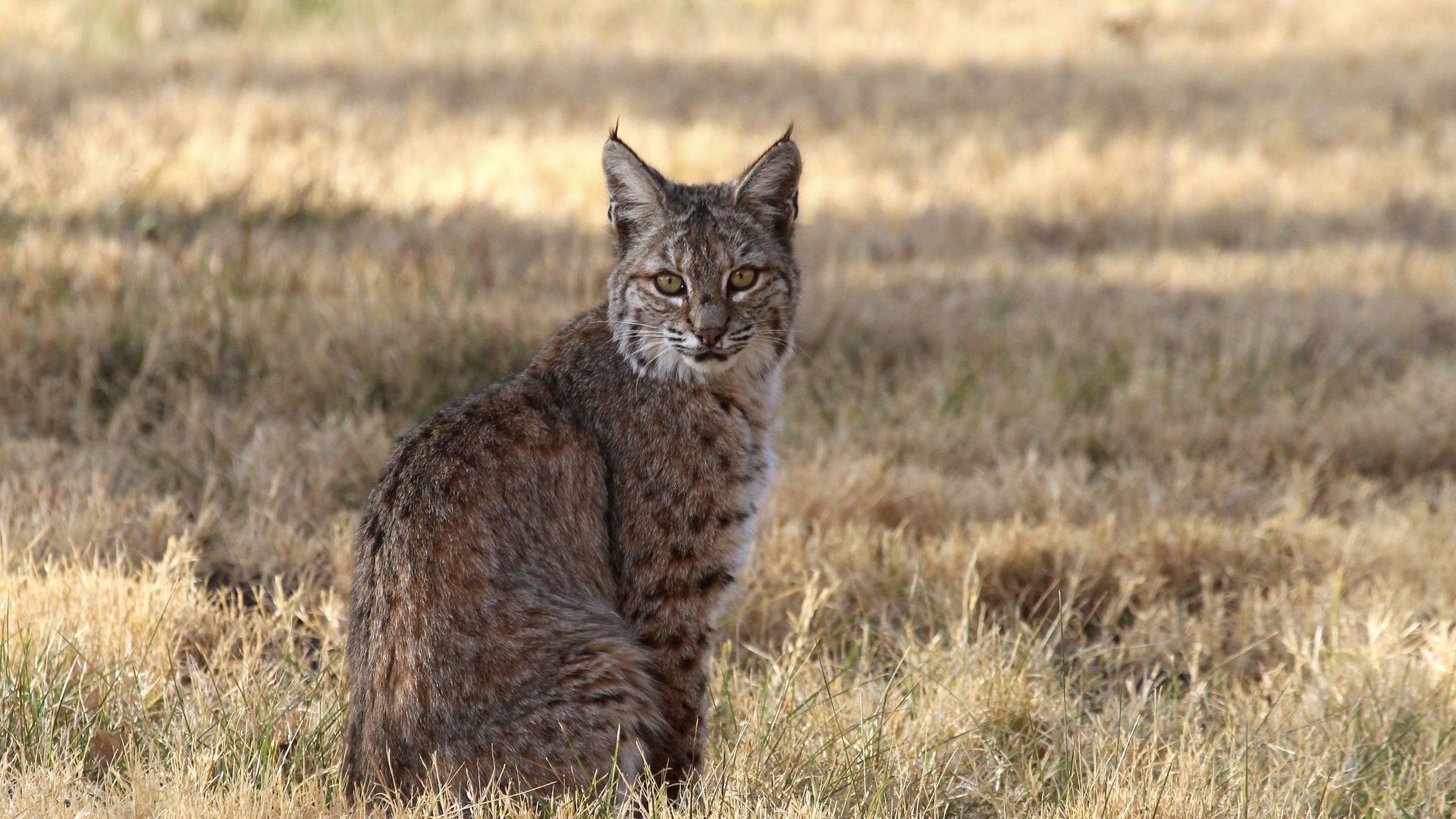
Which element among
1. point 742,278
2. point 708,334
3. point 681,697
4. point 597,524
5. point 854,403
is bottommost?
point 681,697

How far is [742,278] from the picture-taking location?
4.00 metres

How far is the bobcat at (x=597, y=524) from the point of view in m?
3.21

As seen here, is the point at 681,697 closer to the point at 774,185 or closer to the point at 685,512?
the point at 685,512

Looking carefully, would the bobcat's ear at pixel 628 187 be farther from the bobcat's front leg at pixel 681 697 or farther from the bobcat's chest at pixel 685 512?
the bobcat's front leg at pixel 681 697

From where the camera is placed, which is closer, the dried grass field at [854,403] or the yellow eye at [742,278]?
the dried grass field at [854,403]

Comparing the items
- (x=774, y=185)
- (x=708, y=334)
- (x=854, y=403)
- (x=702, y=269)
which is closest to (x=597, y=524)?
(x=708, y=334)

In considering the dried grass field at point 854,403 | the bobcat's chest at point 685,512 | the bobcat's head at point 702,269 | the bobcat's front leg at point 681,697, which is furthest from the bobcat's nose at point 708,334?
the dried grass field at point 854,403

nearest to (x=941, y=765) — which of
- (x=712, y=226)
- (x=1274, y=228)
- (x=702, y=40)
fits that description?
(x=712, y=226)

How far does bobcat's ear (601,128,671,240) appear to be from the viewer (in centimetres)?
402

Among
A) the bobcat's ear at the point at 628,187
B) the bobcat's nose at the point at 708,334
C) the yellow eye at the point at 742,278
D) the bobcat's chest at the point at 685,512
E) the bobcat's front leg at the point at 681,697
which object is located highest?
the bobcat's ear at the point at 628,187

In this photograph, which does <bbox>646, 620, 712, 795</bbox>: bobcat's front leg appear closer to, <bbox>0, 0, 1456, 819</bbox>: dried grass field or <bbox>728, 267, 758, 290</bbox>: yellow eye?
<bbox>0, 0, 1456, 819</bbox>: dried grass field

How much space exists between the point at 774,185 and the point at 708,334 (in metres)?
0.62

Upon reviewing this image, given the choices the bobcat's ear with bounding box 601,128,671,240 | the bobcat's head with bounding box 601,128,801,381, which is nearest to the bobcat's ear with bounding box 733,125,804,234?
the bobcat's head with bounding box 601,128,801,381

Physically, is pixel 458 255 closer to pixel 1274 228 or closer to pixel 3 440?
pixel 3 440
